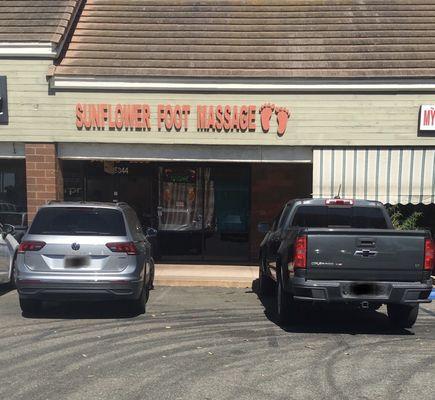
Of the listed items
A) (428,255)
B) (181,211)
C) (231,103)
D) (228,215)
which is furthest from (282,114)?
(428,255)

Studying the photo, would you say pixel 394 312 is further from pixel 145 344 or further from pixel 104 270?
pixel 104 270

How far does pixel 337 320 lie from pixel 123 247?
332cm

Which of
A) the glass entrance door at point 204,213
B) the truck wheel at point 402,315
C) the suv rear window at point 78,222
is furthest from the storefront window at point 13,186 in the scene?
the truck wheel at point 402,315

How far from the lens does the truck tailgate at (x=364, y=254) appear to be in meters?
6.59

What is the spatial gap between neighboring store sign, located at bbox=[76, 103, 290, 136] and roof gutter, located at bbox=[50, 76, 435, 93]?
1.18 feet

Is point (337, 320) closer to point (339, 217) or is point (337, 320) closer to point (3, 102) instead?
point (339, 217)

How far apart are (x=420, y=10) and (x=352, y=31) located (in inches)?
91.7

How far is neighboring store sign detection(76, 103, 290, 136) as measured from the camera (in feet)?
37.3

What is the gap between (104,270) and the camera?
725cm

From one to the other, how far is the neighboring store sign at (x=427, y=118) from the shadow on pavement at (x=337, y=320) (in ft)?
15.1

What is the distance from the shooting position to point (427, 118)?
1121 centimetres

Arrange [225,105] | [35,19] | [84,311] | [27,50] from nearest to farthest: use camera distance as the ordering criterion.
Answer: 1. [84,311]
2. [27,50]
3. [225,105]
4. [35,19]

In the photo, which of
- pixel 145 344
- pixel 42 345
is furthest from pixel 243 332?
pixel 42 345

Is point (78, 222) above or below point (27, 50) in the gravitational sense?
below
